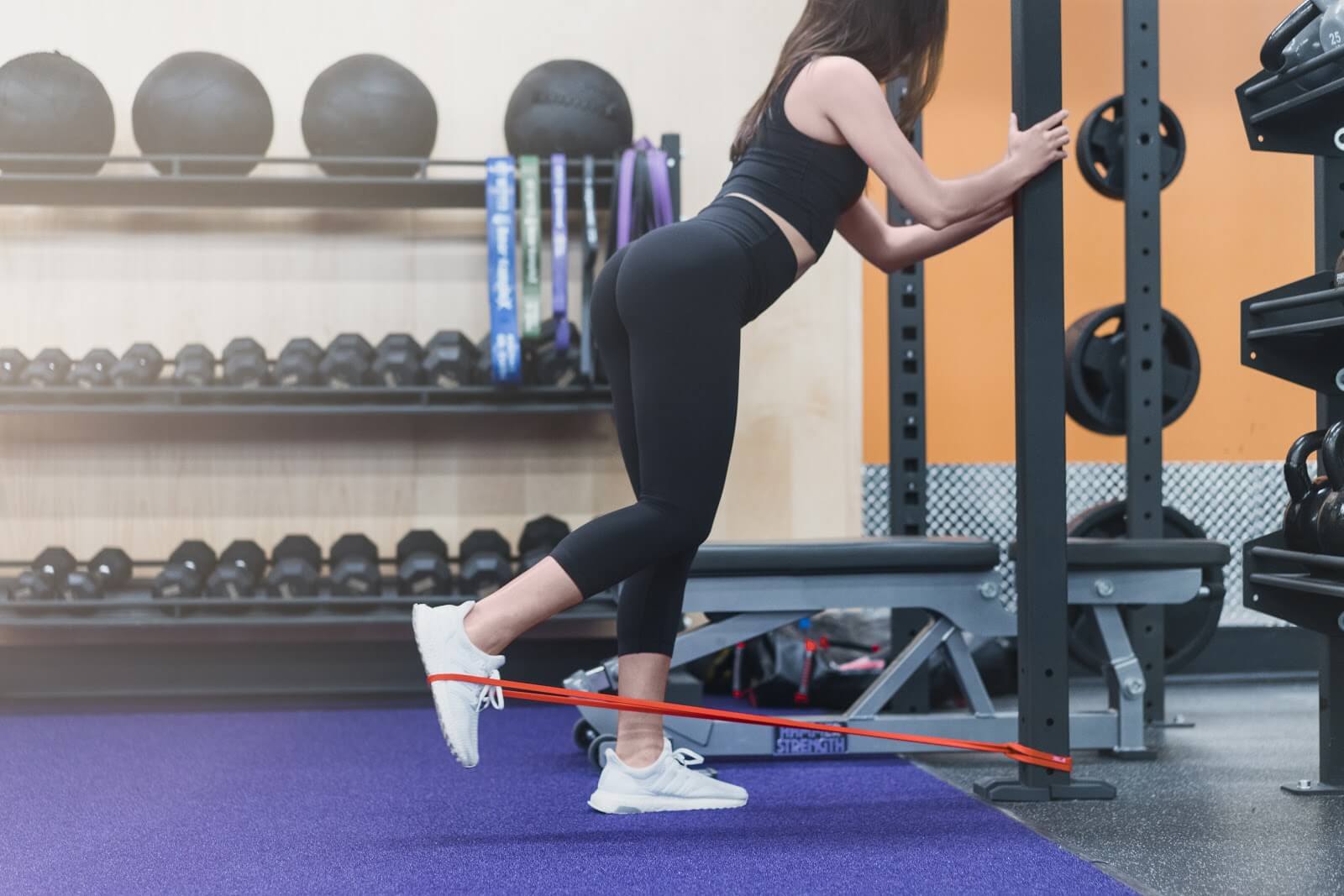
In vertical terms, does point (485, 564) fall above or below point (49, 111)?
below

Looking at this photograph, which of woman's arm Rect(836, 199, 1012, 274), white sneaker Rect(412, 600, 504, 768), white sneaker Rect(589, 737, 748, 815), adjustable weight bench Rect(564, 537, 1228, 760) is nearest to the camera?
white sneaker Rect(412, 600, 504, 768)

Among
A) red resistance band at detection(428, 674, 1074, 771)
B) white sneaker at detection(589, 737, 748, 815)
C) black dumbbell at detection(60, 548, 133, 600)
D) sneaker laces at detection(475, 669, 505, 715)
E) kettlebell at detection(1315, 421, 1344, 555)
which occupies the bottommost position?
white sneaker at detection(589, 737, 748, 815)

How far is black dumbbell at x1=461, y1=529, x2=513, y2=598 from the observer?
3.27m

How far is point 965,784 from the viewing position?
7.22ft

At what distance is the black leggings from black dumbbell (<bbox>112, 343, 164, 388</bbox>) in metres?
1.98

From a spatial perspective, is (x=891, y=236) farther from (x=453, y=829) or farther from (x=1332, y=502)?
(x=453, y=829)

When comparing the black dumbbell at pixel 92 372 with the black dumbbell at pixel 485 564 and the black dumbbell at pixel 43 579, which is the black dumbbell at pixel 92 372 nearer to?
the black dumbbell at pixel 43 579

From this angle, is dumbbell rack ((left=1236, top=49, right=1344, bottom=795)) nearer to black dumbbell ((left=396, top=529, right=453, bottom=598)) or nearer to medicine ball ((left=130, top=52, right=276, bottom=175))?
black dumbbell ((left=396, top=529, right=453, bottom=598))

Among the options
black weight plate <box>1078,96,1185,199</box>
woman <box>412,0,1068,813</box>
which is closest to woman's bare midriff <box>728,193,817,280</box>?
woman <box>412,0,1068,813</box>

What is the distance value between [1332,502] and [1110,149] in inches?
45.0

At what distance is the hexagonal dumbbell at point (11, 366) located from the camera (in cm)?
329

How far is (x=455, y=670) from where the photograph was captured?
173 cm

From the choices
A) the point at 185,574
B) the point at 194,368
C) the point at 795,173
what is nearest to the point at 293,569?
the point at 185,574

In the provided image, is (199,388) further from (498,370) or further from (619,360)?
(619,360)
